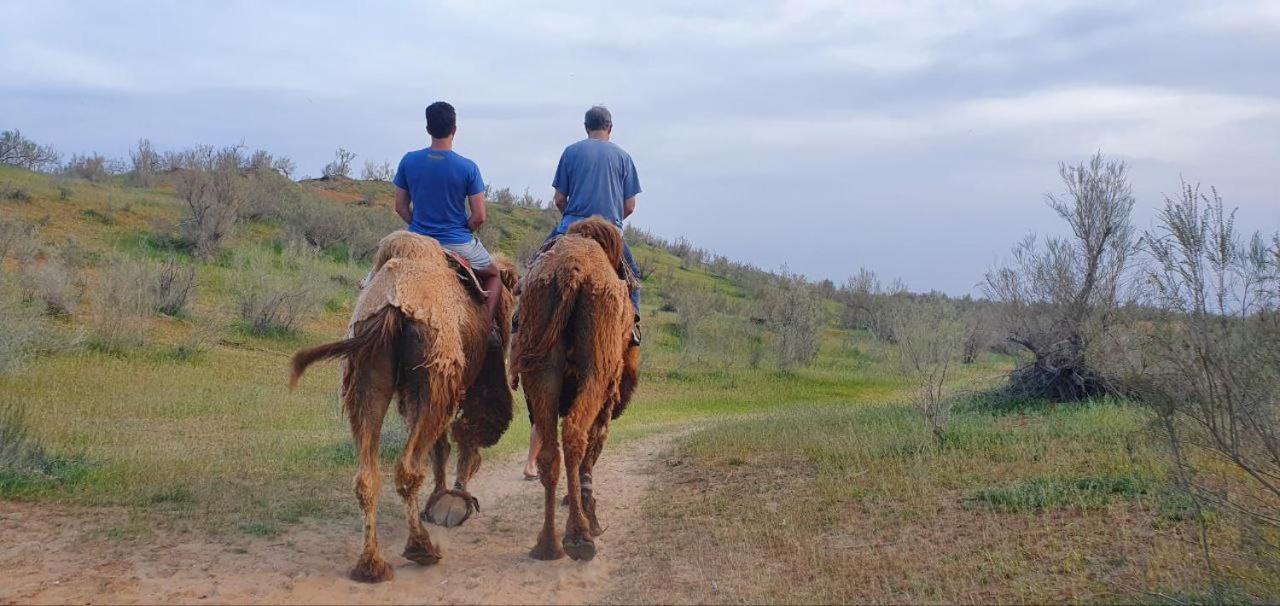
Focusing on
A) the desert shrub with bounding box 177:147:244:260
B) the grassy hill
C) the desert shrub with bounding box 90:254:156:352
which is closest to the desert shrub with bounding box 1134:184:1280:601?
the grassy hill

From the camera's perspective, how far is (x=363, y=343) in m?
4.73

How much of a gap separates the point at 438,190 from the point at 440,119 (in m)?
0.51

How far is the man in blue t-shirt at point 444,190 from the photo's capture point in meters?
6.22

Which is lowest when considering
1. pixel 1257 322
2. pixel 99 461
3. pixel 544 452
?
pixel 99 461

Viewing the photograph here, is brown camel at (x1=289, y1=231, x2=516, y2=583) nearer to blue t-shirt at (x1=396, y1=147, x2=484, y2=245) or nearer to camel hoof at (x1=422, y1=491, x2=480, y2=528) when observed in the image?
blue t-shirt at (x1=396, y1=147, x2=484, y2=245)

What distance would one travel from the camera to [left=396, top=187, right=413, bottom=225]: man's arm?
6.43m

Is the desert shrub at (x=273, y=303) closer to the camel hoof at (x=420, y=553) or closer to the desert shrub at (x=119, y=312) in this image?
the desert shrub at (x=119, y=312)

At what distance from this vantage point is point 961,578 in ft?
14.9

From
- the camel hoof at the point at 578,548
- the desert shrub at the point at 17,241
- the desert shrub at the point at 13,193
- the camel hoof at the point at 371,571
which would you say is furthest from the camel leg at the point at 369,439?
the desert shrub at the point at 13,193

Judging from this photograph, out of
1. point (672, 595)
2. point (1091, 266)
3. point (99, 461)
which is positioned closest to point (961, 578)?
point (672, 595)

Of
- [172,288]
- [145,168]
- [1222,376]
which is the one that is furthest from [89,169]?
[1222,376]

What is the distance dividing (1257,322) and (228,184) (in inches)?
1020

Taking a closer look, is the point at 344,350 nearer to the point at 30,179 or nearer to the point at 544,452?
the point at 544,452

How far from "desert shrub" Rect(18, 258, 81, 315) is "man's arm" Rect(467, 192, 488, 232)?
11241mm
